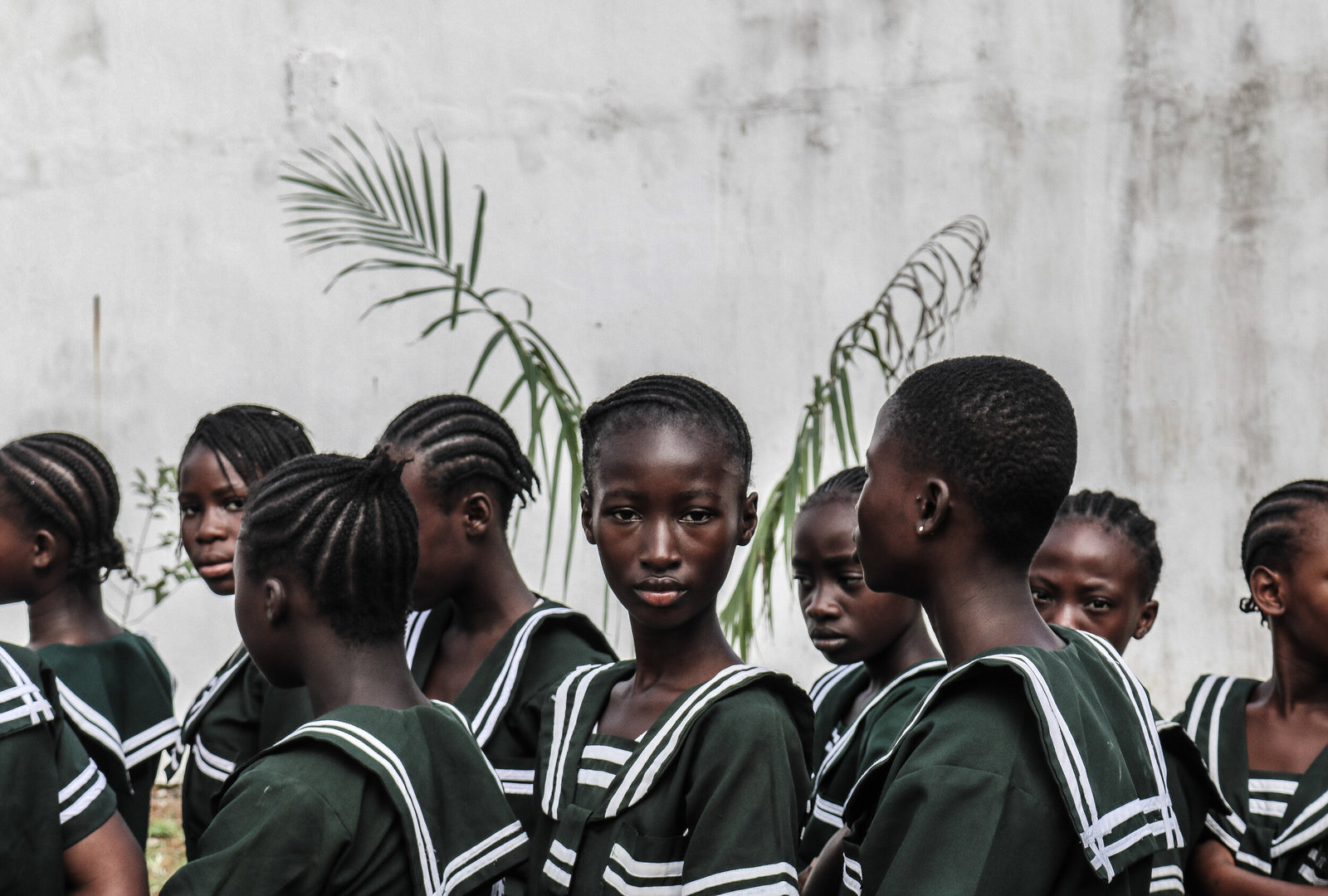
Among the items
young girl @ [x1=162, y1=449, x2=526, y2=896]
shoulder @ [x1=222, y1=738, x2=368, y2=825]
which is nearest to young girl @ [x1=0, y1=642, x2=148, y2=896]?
young girl @ [x1=162, y1=449, x2=526, y2=896]

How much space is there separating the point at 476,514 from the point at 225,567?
2.21 ft

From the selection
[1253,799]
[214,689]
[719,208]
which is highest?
[719,208]

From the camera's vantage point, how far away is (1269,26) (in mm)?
5324

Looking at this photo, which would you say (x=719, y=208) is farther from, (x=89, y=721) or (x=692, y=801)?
(x=692, y=801)

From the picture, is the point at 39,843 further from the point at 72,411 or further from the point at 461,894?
the point at 72,411

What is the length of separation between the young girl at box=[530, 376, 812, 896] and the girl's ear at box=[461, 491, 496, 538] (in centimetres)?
48

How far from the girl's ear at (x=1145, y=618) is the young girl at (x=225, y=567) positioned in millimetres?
1752

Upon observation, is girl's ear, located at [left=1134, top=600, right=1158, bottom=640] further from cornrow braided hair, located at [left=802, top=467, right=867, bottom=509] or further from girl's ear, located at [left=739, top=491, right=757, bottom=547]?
girl's ear, located at [left=739, top=491, right=757, bottom=547]

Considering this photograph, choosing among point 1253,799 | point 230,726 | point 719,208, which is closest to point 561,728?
point 230,726

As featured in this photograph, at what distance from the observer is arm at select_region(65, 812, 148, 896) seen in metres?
2.01

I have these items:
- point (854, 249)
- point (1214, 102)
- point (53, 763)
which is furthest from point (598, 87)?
point (53, 763)

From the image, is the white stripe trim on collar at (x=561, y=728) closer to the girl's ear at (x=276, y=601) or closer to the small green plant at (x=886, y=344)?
the girl's ear at (x=276, y=601)

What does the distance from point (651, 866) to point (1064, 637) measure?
0.66 m

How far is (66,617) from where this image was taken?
2.73 meters
